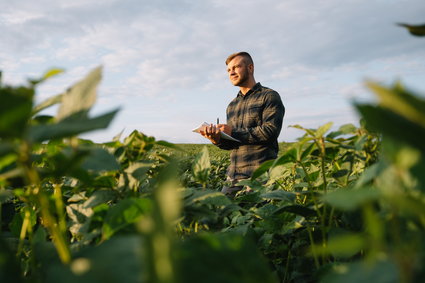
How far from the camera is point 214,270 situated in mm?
331

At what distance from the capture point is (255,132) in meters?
4.30

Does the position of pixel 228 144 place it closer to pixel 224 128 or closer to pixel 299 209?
pixel 224 128

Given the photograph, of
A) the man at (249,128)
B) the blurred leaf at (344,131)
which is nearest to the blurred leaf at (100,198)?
the blurred leaf at (344,131)

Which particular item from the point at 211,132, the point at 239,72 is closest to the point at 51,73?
the point at 211,132

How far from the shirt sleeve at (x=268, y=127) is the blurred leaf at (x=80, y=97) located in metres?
3.78

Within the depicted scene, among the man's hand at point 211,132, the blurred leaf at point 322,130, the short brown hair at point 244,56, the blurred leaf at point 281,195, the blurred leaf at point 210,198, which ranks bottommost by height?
the man's hand at point 211,132

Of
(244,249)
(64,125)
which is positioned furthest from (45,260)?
(244,249)

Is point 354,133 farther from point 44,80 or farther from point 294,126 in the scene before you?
point 44,80

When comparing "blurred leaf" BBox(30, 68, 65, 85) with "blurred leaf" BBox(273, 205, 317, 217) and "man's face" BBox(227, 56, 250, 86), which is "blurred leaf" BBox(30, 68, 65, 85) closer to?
"blurred leaf" BBox(273, 205, 317, 217)

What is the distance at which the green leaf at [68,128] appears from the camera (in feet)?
1.35

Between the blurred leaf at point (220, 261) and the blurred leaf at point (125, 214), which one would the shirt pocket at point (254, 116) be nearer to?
the blurred leaf at point (125, 214)

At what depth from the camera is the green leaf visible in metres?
0.41

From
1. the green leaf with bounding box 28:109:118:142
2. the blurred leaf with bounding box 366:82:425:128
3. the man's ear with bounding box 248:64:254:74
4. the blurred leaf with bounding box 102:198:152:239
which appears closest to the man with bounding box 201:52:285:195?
the man's ear with bounding box 248:64:254:74

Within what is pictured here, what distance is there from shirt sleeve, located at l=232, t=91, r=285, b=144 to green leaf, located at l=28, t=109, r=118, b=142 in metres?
3.87
